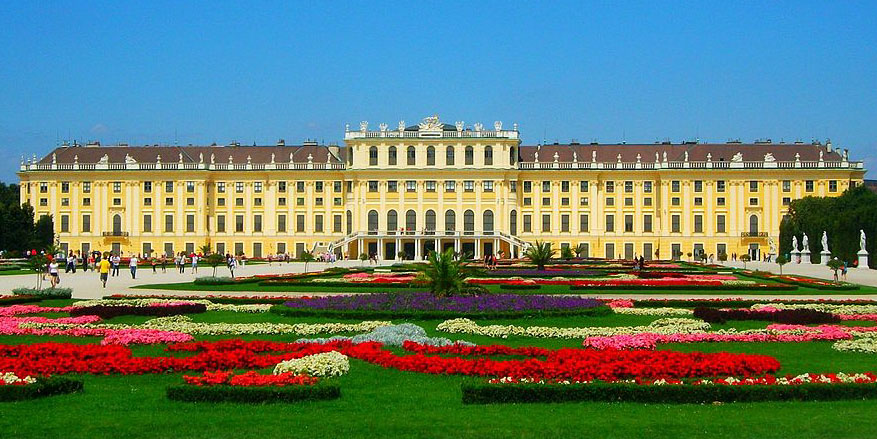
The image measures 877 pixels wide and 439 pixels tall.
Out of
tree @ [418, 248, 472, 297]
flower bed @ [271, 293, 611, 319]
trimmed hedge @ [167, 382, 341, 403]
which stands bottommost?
trimmed hedge @ [167, 382, 341, 403]

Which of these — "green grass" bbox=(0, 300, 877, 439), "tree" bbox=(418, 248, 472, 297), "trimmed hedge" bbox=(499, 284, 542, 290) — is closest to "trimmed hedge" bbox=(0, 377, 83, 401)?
"green grass" bbox=(0, 300, 877, 439)

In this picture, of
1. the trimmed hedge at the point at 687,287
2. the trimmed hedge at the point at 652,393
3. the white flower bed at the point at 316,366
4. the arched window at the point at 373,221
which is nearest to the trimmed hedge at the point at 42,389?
the white flower bed at the point at 316,366

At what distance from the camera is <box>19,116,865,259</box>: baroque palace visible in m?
78.8

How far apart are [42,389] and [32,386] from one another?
0.40 ft

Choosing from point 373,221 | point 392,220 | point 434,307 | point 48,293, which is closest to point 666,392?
point 434,307

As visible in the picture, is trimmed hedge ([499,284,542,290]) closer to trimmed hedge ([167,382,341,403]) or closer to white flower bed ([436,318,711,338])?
white flower bed ([436,318,711,338])

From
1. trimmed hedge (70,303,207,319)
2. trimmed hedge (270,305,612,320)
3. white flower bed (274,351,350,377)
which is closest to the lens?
white flower bed (274,351,350,377)

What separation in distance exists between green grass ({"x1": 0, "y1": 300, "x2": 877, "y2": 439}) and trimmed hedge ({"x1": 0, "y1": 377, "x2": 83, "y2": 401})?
0.13m

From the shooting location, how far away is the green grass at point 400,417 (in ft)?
28.5

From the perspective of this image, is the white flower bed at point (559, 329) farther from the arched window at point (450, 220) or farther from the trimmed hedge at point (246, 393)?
the arched window at point (450, 220)

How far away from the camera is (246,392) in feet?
32.8

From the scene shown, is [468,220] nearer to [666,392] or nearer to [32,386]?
[666,392]

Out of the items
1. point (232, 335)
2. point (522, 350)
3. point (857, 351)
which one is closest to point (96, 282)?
point (232, 335)

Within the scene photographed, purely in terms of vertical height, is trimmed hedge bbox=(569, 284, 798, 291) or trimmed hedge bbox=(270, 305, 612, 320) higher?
trimmed hedge bbox=(270, 305, 612, 320)
